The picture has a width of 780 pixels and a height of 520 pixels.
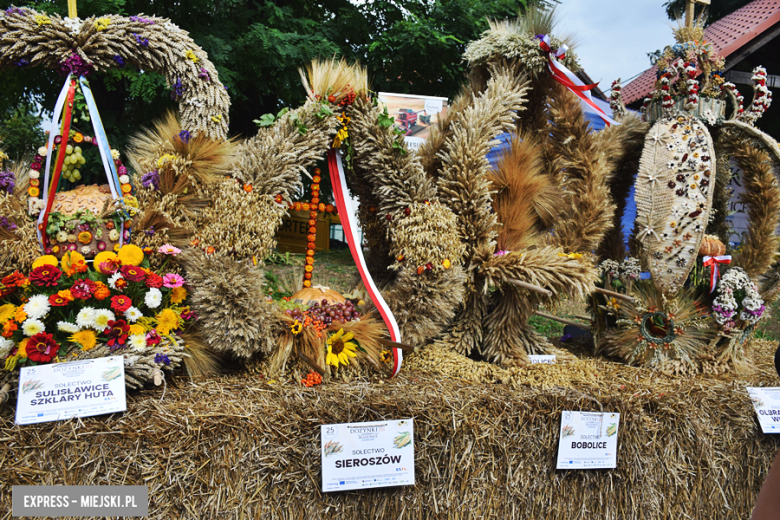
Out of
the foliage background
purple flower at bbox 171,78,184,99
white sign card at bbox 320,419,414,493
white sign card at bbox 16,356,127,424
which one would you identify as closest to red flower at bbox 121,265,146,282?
white sign card at bbox 16,356,127,424

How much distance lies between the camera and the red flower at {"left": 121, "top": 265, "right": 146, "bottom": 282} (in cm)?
129

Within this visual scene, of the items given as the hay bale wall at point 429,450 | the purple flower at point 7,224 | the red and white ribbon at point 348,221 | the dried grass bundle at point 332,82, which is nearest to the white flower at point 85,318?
the hay bale wall at point 429,450

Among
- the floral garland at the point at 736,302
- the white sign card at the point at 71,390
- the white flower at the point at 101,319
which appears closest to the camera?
the white sign card at the point at 71,390

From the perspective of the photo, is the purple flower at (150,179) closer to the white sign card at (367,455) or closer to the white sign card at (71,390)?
the white sign card at (71,390)

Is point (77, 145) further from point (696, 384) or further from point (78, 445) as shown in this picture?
point (696, 384)

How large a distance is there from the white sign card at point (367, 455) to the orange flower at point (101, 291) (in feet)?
2.17

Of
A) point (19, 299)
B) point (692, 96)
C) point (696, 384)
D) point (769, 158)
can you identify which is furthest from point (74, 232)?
point (769, 158)

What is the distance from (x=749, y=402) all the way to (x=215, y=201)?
182cm

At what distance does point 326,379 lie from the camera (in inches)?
56.0

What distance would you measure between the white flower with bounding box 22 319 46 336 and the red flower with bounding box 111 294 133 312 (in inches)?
6.3

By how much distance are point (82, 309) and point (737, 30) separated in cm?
462

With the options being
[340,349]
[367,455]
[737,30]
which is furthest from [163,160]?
[737,30]

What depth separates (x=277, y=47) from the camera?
359 centimetres

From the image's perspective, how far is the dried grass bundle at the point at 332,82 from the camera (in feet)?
4.71
